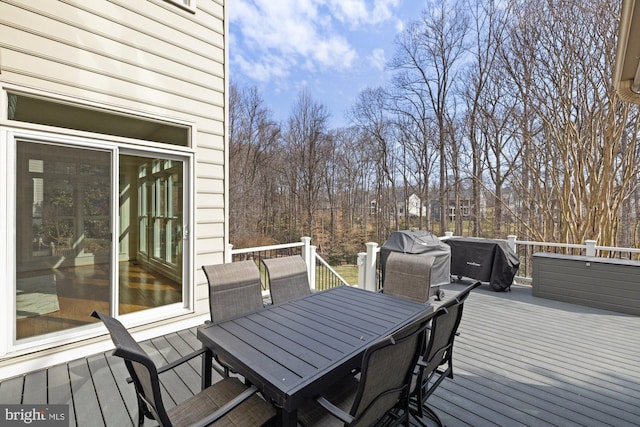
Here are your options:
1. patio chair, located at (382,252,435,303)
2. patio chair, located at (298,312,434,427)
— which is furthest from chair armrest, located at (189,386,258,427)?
patio chair, located at (382,252,435,303)

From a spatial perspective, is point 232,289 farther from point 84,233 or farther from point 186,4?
point 186,4

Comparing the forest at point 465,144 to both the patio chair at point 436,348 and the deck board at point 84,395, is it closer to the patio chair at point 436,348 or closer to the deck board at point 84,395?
the patio chair at point 436,348

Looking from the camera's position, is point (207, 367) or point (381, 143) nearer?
point (207, 367)

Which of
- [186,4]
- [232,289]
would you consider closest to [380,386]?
[232,289]

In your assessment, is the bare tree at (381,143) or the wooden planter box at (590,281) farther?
the bare tree at (381,143)

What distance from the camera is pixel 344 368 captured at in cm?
169

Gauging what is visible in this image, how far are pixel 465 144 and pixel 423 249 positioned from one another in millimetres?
8111

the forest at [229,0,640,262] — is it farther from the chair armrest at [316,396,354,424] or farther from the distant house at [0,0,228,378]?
the chair armrest at [316,396,354,424]

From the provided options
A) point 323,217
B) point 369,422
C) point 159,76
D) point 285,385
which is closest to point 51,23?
point 159,76

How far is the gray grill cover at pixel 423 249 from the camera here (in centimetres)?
525

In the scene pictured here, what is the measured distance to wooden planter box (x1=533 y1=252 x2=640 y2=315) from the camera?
4.47m

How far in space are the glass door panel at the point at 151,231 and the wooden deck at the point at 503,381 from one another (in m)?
0.63

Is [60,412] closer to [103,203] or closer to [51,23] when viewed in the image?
[103,203]

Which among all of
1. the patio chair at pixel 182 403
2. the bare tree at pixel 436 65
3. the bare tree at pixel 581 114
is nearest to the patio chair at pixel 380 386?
the patio chair at pixel 182 403
